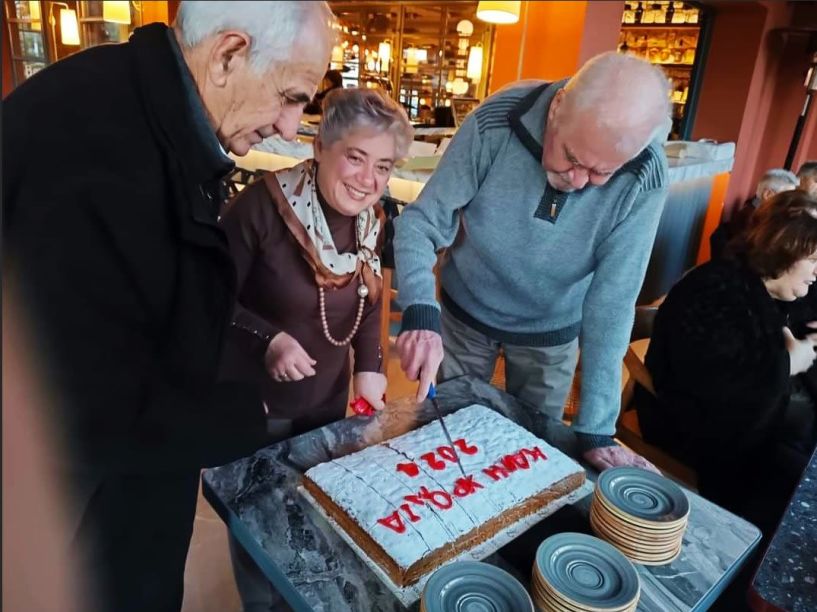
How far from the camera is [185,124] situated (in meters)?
0.42

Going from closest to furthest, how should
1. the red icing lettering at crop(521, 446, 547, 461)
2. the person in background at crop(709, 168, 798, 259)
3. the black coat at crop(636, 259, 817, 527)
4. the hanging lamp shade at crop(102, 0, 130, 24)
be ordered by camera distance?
the red icing lettering at crop(521, 446, 547, 461)
the hanging lamp shade at crop(102, 0, 130, 24)
the black coat at crop(636, 259, 817, 527)
the person in background at crop(709, 168, 798, 259)

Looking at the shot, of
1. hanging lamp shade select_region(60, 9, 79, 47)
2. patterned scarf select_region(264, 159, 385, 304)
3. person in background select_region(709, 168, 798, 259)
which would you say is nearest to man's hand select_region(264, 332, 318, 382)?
patterned scarf select_region(264, 159, 385, 304)

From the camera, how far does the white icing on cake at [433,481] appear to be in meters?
0.84

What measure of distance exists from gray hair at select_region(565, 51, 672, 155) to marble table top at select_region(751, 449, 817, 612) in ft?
2.27

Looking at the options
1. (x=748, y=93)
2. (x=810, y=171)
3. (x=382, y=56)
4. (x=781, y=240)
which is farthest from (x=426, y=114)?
(x=781, y=240)

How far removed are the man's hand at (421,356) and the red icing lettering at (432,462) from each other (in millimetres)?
100

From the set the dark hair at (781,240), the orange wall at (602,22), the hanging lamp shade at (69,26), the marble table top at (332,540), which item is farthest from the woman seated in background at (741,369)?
the hanging lamp shade at (69,26)

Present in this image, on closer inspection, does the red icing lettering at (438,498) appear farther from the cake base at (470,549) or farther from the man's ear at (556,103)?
the man's ear at (556,103)

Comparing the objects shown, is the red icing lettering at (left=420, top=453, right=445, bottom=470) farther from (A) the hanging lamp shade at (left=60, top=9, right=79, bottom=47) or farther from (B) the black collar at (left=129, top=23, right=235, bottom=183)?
(A) the hanging lamp shade at (left=60, top=9, right=79, bottom=47)

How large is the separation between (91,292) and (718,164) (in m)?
5.22

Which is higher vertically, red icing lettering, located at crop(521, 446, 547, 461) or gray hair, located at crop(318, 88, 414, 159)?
gray hair, located at crop(318, 88, 414, 159)

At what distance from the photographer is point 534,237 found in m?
1.32

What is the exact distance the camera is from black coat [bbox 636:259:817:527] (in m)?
1.62

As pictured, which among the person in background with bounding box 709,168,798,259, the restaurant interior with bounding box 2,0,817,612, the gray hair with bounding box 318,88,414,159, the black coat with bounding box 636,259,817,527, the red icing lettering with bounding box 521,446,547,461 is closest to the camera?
the red icing lettering with bounding box 521,446,547,461
